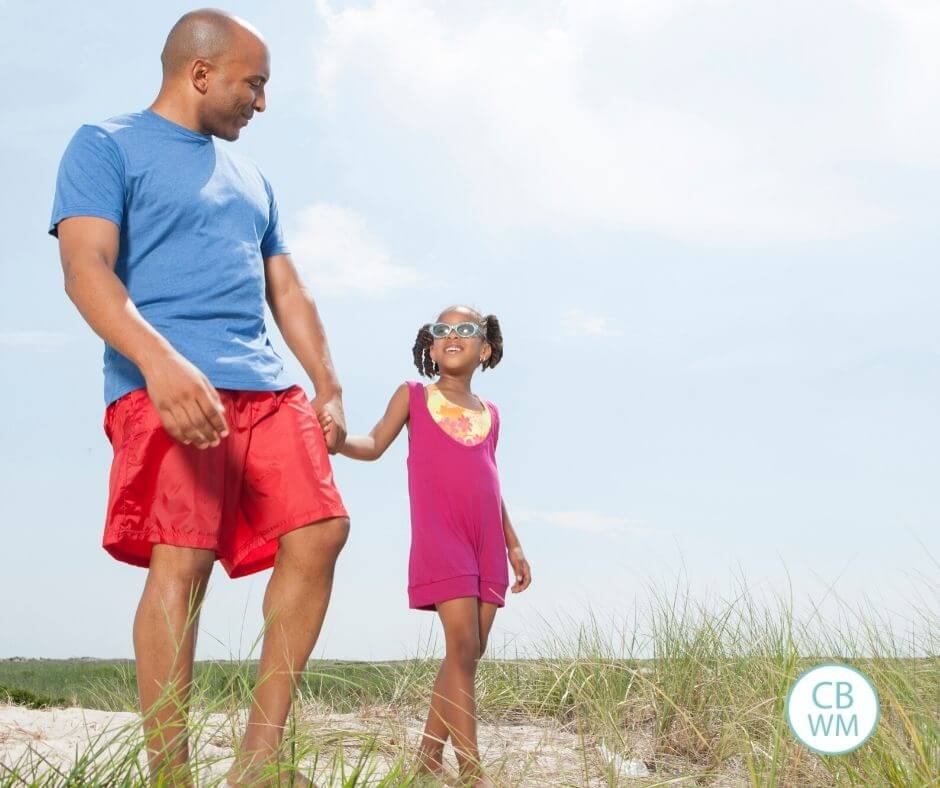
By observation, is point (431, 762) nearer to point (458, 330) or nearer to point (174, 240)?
point (458, 330)

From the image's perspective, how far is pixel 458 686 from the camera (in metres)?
3.87

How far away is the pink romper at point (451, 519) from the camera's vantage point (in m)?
4.04

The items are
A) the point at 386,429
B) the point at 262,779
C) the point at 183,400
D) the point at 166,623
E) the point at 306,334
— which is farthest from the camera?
the point at 386,429

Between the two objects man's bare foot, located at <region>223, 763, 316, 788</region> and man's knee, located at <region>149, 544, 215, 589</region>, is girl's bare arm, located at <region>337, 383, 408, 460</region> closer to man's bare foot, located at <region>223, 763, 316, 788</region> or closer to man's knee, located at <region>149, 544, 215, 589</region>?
man's knee, located at <region>149, 544, 215, 589</region>

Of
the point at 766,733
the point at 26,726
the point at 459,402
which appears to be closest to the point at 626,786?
the point at 766,733

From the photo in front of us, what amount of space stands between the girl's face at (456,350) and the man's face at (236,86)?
1532mm

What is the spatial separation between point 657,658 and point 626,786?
2199 mm

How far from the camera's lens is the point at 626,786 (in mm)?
3391

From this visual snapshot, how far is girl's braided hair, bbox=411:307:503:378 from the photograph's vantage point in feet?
15.7

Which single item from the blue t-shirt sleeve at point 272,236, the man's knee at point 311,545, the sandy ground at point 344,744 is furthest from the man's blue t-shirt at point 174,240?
the sandy ground at point 344,744

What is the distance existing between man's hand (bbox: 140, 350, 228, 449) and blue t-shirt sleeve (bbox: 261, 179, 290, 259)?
0.93 m

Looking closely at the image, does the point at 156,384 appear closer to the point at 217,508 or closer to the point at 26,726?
the point at 217,508

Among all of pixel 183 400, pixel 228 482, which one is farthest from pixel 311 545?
pixel 183 400

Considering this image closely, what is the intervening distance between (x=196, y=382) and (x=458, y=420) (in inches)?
72.7
